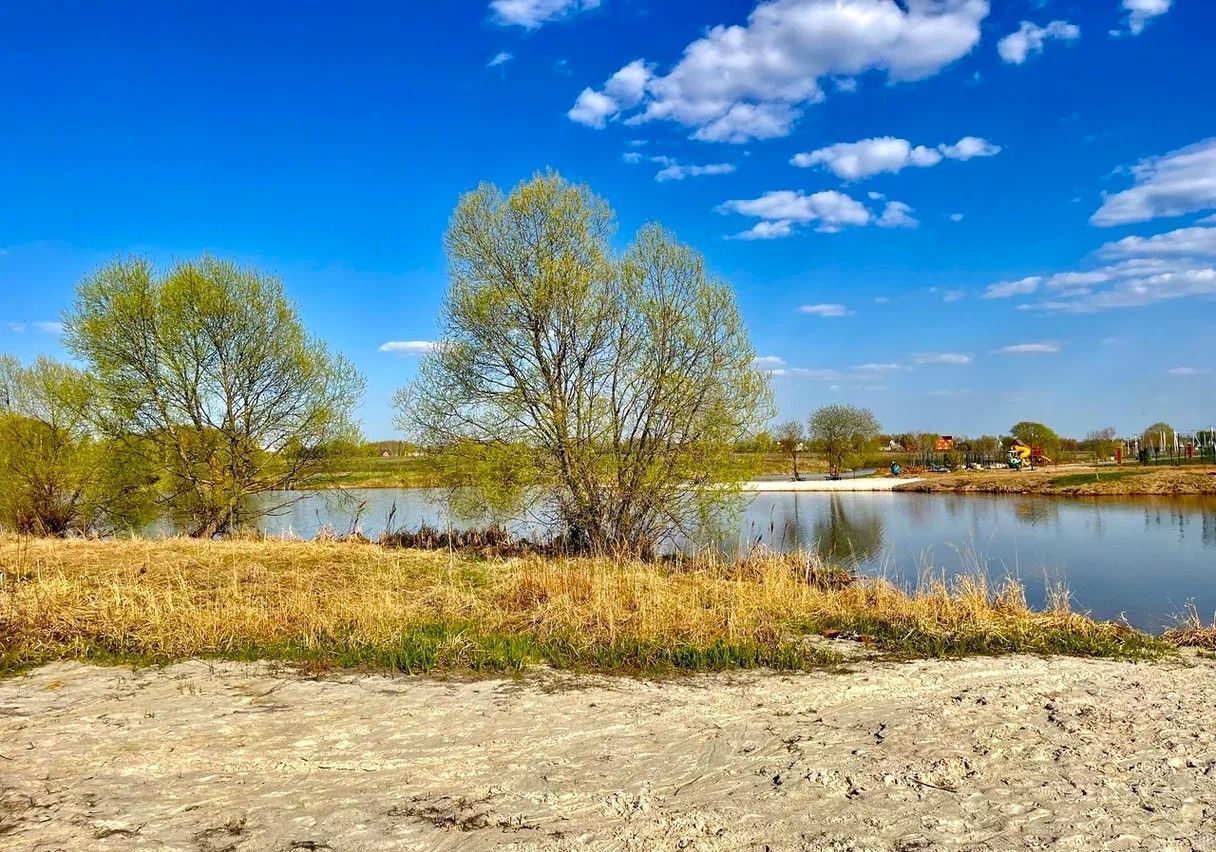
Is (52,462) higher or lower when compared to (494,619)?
higher

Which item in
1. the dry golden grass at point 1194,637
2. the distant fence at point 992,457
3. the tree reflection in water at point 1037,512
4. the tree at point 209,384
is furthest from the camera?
the distant fence at point 992,457

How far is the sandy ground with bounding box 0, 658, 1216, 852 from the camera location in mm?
3980

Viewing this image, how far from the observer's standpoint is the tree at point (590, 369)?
1548 cm

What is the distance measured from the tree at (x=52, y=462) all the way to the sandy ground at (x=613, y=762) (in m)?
19.1

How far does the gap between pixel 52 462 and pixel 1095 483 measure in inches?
2048

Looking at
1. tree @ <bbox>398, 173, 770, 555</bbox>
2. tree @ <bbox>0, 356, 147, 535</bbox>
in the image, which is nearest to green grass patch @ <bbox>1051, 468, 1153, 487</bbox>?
tree @ <bbox>398, 173, 770, 555</bbox>

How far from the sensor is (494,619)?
9.12 metres

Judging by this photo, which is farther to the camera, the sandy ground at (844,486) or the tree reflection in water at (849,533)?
A: the sandy ground at (844,486)

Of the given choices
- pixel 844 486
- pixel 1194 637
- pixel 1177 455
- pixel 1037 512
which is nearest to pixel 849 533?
pixel 1037 512

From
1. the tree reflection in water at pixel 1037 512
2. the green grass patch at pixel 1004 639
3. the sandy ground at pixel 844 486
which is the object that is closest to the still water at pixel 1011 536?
A: the tree reflection in water at pixel 1037 512

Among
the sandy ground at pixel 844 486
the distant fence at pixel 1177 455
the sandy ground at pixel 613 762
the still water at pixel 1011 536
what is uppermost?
the distant fence at pixel 1177 455

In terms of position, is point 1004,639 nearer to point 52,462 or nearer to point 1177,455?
point 52,462

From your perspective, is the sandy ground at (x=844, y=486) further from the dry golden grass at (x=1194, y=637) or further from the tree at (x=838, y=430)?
the dry golden grass at (x=1194, y=637)

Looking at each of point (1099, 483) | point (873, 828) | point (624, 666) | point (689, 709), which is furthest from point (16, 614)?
point (1099, 483)
